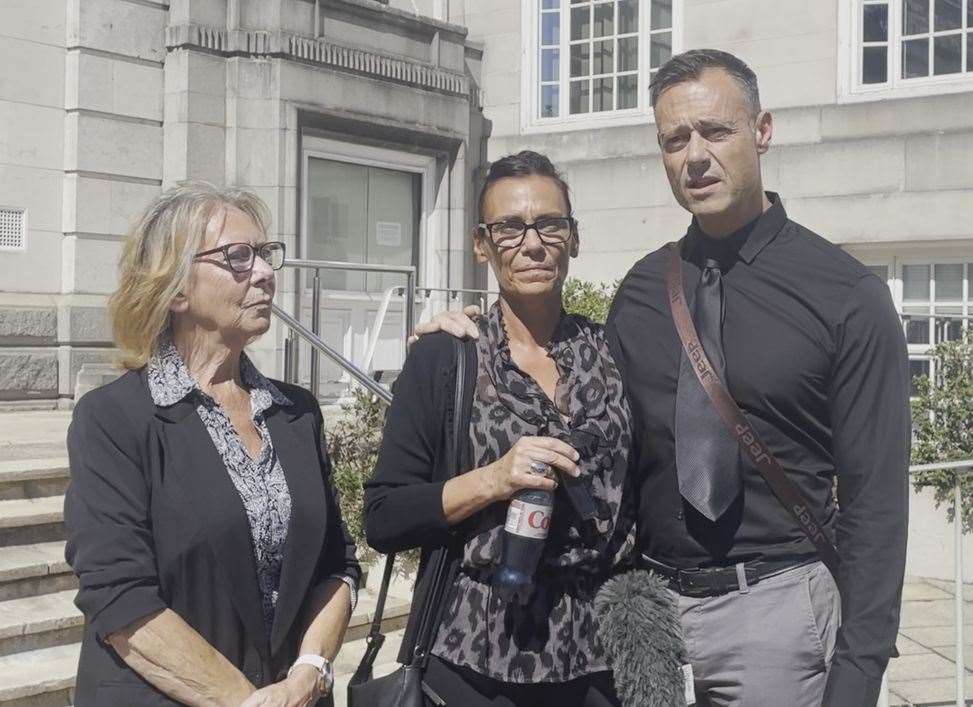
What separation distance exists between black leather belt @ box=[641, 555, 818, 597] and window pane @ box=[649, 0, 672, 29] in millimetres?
11925

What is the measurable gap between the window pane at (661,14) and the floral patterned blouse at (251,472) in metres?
11.9

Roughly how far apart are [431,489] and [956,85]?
10.7 m

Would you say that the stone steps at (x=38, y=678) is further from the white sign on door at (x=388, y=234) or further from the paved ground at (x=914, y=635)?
the white sign on door at (x=388, y=234)

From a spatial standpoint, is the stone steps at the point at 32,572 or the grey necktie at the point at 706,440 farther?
the stone steps at the point at 32,572

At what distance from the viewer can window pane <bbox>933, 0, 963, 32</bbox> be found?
11898 millimetres

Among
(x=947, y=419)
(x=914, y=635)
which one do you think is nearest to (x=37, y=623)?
(x=914, y=635)

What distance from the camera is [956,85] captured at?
463 inches

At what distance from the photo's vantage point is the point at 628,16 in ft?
46.3

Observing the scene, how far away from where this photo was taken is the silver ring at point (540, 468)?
2629 millimetres

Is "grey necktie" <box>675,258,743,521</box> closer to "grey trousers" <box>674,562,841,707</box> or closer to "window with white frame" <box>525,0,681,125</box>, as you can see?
"grey trousers" <box>674,562,841,707</box>

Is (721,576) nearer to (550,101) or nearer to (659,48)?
(659,48)

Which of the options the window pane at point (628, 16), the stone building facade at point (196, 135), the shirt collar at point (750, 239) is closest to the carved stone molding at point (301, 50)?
the stone building facade at point (196, 135)

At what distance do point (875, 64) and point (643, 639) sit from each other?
10918 mm

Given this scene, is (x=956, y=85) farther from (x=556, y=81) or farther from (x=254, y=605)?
(x=254, y=605)
